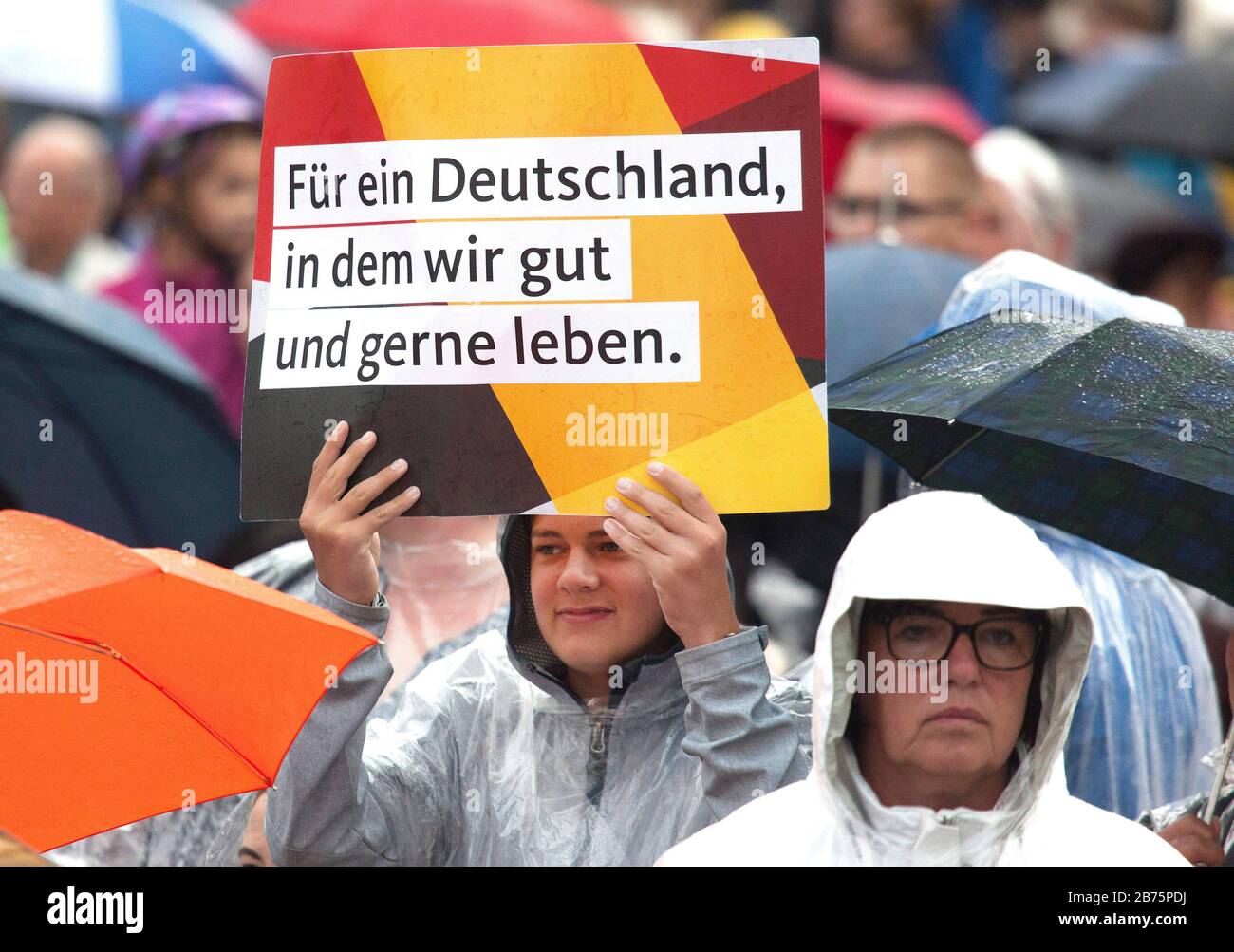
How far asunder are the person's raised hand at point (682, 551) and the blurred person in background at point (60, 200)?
450 cm

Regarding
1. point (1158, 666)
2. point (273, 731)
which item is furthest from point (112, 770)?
point (1158, 666)

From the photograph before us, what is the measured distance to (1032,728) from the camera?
3117mm

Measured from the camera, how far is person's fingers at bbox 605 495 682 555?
3322 millimetres

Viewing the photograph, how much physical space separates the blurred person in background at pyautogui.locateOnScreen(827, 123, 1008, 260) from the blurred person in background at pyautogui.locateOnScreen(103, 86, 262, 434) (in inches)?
78.0

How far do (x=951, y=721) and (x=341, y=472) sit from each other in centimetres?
111

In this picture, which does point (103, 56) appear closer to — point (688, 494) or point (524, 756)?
point (524, 756)

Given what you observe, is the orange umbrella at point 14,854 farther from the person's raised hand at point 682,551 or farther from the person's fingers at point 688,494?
the person's fingers at point 688,494

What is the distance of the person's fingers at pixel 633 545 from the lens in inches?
131

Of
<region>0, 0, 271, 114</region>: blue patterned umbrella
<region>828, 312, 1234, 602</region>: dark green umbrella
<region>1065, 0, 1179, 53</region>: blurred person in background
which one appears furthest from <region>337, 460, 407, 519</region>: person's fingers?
<region>1065, 0, 1179, 53</region>: blurred person in background

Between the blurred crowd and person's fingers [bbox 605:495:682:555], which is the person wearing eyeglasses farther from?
the blurred crowd

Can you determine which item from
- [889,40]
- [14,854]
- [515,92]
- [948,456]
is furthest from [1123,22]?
[14,854]

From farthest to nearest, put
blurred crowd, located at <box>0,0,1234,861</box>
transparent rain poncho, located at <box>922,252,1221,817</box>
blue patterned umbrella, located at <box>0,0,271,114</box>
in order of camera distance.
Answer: blue patterned umbrella, located at <box>0,0,271,114</box>, blurred crowd, located at <box>0,0,1234,861</box>, transparent rain poncho, located at <box>922,252,1221,817</box>

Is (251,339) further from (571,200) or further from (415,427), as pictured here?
(571,200)

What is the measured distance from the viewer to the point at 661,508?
11.0ft
